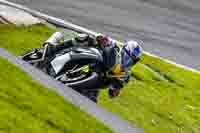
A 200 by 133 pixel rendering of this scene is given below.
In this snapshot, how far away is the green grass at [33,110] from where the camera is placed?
865 centimetres

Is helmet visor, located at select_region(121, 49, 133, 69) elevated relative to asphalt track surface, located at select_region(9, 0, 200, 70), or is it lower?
elevated

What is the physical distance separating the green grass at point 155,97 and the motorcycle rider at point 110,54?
1828 millimetres

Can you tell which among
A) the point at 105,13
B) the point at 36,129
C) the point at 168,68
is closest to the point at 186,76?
the point at 168,68

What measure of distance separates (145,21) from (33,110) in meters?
19.6

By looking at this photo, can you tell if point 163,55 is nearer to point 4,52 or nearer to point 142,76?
point 142,76

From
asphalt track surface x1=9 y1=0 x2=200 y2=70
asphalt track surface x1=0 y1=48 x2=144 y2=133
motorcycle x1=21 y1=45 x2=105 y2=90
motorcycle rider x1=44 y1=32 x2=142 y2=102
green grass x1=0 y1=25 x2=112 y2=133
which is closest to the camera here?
green grass x1=0 y1=25 x2=112 y2=133

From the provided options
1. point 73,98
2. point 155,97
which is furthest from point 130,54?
point 155,97

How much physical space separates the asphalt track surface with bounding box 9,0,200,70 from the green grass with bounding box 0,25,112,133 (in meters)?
14.7

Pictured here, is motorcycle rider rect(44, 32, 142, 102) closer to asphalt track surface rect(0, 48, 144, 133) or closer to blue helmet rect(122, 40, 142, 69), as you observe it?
blue helmet rect(122, 40, 142, 69)

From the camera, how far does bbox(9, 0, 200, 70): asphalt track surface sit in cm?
2567

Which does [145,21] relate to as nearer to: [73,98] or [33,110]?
[73,98]

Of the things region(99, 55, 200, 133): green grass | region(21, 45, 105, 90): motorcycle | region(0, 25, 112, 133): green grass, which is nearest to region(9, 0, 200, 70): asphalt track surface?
region(99, 55, 200, 133): green grass

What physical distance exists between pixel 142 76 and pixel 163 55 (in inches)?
238

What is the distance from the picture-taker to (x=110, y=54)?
1282 centimetres
